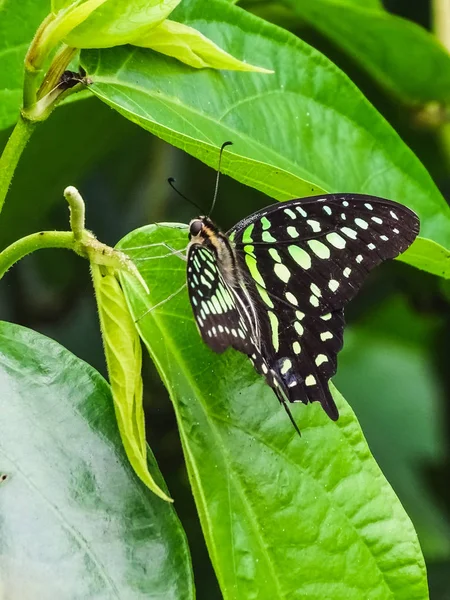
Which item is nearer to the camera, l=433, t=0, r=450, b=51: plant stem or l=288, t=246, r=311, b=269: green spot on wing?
l=288, t=246, r=311, b=269: green spot on wing

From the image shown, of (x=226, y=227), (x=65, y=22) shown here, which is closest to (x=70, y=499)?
(x=65, y=22)

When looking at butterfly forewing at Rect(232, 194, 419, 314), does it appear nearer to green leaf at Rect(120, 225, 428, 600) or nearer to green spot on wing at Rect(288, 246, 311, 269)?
green spot on wing at Rect(288, 246, 311, 269)

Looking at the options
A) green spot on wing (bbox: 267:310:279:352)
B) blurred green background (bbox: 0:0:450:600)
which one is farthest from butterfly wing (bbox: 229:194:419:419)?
blurred green background (bbox: 0:0:450:600)

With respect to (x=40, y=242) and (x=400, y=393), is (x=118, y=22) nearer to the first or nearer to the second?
(x=40, y=242)

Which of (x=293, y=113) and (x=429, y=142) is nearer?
(x=293, y=113)

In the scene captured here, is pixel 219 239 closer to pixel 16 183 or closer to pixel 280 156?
pixel 280 156

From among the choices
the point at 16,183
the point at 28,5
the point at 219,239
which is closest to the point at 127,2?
the point at 28,5

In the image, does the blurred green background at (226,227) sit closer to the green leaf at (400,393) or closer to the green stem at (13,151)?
the green leaf at (400,393)
